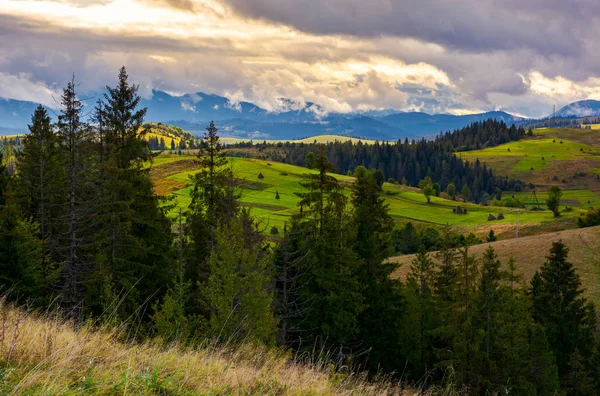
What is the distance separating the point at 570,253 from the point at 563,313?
1420 inches

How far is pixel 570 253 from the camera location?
79438 mm

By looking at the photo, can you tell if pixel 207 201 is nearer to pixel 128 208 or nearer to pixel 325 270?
pixel 128 208

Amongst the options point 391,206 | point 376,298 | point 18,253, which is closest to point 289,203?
point 391,206

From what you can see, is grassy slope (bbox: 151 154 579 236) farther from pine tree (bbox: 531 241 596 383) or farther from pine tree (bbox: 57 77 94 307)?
pine tree (bbox: 57 77 94 307)

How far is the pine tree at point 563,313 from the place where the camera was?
4719 centimetres

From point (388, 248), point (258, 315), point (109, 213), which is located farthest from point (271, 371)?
point (388, 248)

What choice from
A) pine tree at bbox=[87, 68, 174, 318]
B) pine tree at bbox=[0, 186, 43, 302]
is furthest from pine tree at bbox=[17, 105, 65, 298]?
pine tree at bbox=[87, 68, 174, 318]

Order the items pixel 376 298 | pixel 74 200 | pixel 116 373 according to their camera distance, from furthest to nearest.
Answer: pixel 376 298
pixel 74 200
pixel 116 373

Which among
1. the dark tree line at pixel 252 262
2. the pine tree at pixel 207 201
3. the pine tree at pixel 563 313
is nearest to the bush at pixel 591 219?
the pine tree at pixel 563 313

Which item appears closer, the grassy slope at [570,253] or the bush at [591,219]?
the grassy slope at [570,253]

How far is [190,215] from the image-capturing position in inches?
1503

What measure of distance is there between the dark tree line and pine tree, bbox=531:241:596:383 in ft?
16.4

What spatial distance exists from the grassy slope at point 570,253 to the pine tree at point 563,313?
1842 cm

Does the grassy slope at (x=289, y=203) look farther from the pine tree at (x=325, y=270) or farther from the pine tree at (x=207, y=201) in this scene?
the pine tree at (x=325, y=270)
